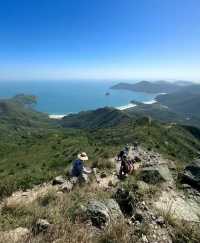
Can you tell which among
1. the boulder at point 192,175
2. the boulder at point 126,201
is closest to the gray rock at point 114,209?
the boulder at point 126,201

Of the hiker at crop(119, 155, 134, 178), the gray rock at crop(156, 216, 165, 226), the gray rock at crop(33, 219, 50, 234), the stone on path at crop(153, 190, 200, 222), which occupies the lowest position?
the hiker at crop(119, 155, 134, 178)

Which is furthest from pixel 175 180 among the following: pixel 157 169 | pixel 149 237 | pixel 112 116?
pixel 112 116

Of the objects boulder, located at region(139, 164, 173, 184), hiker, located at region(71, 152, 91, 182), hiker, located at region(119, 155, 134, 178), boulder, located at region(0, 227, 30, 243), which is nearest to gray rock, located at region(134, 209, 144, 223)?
boulder, located at region(0, 227, 30, 243)

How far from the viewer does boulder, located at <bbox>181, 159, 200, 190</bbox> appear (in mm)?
9633

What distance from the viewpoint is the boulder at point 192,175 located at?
963cm

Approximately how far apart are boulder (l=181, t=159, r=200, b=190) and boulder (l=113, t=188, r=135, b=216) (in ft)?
13.9

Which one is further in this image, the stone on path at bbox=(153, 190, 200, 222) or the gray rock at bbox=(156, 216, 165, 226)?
the stone on path at bbox=(153, 190, 200, 222)

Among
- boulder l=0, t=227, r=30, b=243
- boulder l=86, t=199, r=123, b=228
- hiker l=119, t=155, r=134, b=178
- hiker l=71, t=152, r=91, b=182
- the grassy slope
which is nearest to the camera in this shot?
boulder l=0, t=227, r=30, b=243

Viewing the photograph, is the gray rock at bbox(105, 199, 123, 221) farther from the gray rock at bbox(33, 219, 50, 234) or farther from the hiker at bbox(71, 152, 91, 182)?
the hiker at bbox(71, 152, 91, 182)

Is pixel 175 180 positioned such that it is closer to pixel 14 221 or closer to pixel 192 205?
pixel 192 205

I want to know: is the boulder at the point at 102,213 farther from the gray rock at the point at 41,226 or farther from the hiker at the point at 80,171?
the hiker at the point at 80,171

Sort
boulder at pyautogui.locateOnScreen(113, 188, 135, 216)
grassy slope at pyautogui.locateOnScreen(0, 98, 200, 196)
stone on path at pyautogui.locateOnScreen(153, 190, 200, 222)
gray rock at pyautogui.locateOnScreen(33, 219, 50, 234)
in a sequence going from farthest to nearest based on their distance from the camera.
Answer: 1. grassy slope at pyautogui.locateOnScreen(0, 98, 200, 196)
2. stone on path at pyautogui.locateOnScreen(153, 190, 200, 222)
3. boulder at pyautogui.locateOnScreen(113, 188, 135, 216)
4. gray rock at pyautogui.locateOnScreen(33, 219, 50, 234)

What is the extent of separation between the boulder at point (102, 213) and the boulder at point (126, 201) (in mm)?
338

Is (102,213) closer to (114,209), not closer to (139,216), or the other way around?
(114,209)
